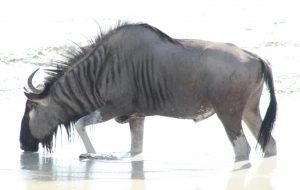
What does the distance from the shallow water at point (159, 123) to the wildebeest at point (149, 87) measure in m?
0.25

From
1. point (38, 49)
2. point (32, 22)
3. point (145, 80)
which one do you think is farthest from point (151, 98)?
point (32, 22)

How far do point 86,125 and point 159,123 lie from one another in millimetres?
1612

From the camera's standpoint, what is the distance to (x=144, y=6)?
15148 millimetres

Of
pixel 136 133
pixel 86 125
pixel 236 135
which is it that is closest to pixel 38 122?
pixel 86 125

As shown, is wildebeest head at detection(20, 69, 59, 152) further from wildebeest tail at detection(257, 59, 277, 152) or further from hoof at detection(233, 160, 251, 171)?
wildebeest tail at detection(257, 59, 277, 152)

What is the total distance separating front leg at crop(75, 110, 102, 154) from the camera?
8.62 m

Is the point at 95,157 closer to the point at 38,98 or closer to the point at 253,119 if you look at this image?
the point at 38,98

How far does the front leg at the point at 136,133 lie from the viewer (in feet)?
29.3

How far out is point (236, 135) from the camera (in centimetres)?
843

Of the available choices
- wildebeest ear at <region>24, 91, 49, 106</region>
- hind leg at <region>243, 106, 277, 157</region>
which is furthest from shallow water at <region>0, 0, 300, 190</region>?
wildebeest ear at <region>24, 91, 49, 106</region>

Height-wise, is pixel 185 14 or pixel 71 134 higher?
pixel 185 14

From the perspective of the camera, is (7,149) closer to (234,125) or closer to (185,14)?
(234,125)

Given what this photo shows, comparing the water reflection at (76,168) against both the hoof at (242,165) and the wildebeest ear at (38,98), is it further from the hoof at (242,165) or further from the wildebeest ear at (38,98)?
the hoof at (242,165)

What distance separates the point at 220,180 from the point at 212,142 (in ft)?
5.23
